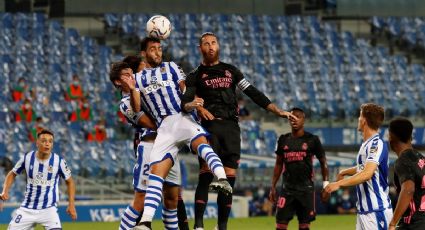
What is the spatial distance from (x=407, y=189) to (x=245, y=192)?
14.1 meters

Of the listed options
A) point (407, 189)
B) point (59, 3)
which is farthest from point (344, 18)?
point (407, 189)

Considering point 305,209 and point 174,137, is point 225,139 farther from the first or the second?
point 305,209

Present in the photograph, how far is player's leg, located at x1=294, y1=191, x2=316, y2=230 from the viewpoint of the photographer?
1363cm

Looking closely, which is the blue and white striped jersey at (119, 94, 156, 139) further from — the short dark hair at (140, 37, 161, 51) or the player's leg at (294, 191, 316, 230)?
the player's leg at (294, 191, 316, 230)

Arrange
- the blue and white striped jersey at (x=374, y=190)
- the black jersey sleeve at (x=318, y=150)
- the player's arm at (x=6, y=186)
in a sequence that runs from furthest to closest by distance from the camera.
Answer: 1. the black jersey sleeve at (x=318, y=150)
2. the player's arm at (x=6, y=186)
3. the blue and white striped jersey at (x=374, y=190)

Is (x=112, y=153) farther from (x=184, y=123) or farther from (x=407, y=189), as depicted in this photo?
(x=407, y=189)

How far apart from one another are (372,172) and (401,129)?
106 centimetres

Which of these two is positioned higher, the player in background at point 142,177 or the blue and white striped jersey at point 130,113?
the blue and white striped jersey at point 130,113

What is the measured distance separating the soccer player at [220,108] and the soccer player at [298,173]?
2.49 m

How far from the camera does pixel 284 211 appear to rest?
13.6 meters

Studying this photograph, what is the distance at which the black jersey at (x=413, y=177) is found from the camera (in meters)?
8.53

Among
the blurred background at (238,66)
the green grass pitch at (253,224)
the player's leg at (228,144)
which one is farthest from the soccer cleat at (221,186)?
the blurred background at (238,66)

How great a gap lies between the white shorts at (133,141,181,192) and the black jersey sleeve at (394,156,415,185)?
2865 mm

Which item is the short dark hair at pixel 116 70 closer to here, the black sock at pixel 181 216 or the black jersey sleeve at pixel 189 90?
the black jersey sleeve at pixel 189 90
